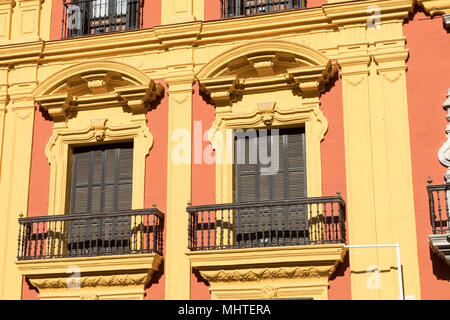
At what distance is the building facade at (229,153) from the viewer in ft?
36.9

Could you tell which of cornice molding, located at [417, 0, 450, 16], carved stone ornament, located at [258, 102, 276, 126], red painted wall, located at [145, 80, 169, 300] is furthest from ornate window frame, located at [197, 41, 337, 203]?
cornice molding, located at [417, 0, 450, 16]

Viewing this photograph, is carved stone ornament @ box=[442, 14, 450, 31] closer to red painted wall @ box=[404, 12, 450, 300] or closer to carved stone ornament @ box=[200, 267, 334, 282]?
red painted wall @ box=[404, 12, 450, 300]

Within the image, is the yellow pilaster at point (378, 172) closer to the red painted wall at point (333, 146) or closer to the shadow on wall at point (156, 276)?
the red painted wall at point (333, 146)

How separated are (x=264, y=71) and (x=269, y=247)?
2796 mm

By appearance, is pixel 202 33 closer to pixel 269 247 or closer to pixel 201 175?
pixel 201 175

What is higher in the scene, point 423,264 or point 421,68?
point 421,68

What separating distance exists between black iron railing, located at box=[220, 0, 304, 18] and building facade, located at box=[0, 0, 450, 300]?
3 cm

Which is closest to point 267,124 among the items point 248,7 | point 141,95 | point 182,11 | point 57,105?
point 141,95

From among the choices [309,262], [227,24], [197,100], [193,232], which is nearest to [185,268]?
[193,232]

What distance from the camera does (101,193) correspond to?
1266 cm

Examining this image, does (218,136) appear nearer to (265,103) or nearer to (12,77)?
(265,103)

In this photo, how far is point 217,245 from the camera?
11.5 m

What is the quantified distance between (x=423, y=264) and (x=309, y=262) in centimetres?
150
